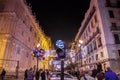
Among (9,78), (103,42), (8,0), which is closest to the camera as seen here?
(9,78)

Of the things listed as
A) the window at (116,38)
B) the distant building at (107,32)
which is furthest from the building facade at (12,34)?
the window at (116,38)

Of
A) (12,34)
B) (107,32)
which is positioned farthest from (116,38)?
(12,34)

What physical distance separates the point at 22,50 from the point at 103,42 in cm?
1535

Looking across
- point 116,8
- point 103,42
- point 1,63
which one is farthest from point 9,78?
point 116,8

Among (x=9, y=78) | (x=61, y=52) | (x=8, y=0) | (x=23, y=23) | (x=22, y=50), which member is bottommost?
(x=9, y=78)

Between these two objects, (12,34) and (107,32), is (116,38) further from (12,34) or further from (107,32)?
(12,34)

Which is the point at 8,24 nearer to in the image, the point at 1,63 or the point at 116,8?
the point at 1,63

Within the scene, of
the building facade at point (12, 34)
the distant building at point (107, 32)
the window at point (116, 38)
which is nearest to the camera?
the building facade at point (12, 34)

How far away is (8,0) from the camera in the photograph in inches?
1037

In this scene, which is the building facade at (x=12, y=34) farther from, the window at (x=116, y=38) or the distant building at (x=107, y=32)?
the window at (x=116, y=38)

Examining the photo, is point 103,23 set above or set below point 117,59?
above

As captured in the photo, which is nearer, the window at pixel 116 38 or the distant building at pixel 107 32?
the distant building at pixel 107 32

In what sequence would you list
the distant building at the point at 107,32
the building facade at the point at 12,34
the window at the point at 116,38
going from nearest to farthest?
the building facade at the point at 12,34
the distant building at the point at 107,32
the window at the point at 116,38

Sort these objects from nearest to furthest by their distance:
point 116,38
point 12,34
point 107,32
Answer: point 12,34
point 107,32
point 116,38
